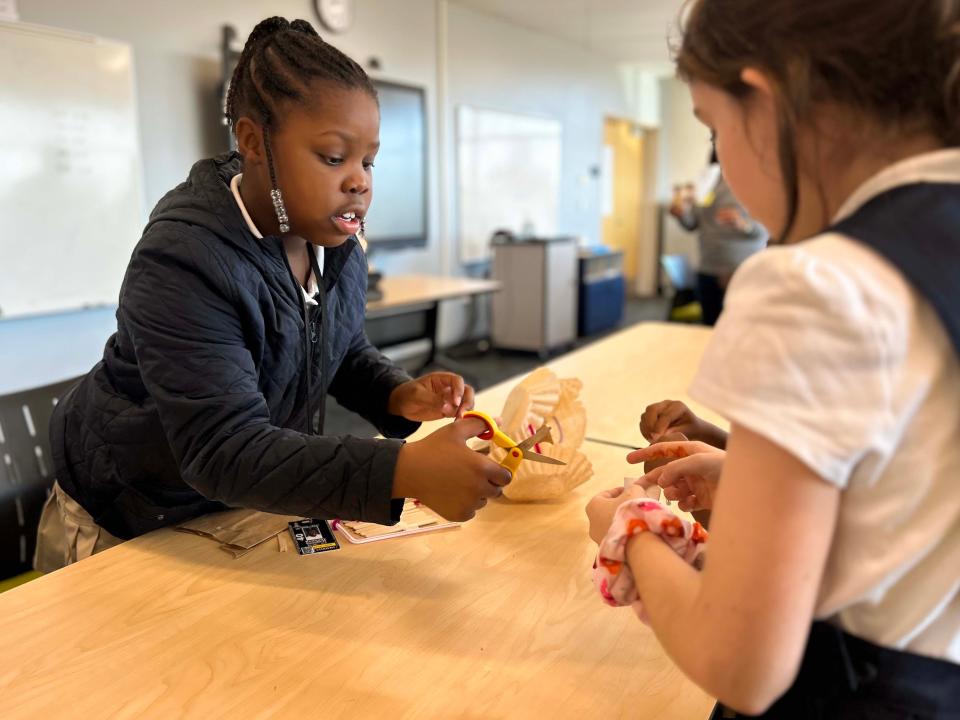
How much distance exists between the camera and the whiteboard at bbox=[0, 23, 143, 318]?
2885 mm

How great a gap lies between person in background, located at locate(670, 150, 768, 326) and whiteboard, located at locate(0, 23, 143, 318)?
3117 millimetres

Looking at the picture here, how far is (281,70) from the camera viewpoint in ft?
3.32

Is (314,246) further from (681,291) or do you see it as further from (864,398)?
(681,291)

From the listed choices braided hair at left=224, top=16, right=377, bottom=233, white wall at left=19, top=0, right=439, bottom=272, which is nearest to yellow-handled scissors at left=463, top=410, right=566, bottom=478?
braided hair at left=224, top=16, right=377, bottom=233

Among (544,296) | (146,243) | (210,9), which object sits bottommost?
(544,296)

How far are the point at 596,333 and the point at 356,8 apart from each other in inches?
138

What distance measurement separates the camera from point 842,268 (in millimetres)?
432

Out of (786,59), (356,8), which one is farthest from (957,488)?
(356,8)

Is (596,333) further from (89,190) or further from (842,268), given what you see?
(842,268)

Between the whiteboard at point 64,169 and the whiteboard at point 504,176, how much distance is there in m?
2.82

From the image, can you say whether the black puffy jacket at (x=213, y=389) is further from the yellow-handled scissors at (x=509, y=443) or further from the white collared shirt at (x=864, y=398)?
the white collared shirt at (x=864, y=398)

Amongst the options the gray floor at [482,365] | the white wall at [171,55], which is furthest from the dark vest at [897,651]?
the gray floor at [482,365]

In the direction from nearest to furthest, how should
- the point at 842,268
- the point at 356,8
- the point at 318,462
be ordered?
the point at 842,268, the point at 318,462, the point at 356,8

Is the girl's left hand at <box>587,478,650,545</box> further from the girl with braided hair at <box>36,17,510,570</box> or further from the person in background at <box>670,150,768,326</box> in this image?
the person in background at <box>670,150,768,326</box>
